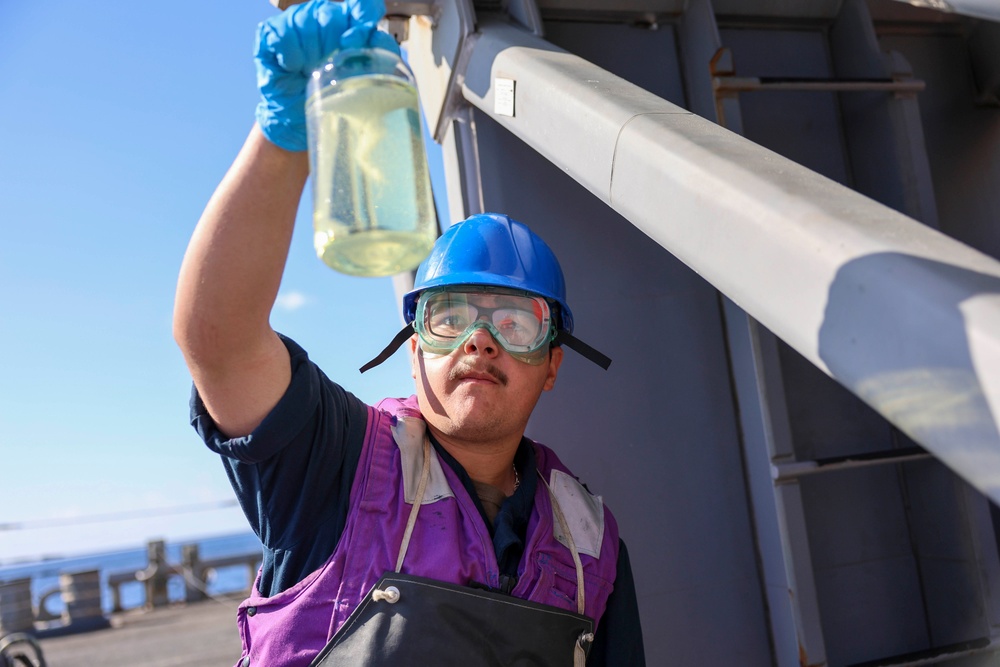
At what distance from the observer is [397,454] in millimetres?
2348

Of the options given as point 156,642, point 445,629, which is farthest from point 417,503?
point 156,642

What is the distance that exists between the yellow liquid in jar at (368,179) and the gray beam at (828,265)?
20.6 inches

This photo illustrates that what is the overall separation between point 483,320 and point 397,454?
462 mm

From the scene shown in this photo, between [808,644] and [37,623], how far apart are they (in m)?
12.7

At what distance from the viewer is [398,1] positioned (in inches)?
127

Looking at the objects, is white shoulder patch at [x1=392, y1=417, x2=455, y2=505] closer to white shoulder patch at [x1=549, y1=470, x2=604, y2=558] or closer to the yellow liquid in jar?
white shoulder patch at [x1=549, y1=470, x2=604, y2=558]

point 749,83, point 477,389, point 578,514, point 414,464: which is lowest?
point 578,514

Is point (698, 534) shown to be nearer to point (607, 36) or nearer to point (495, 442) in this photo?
point (495, 442)

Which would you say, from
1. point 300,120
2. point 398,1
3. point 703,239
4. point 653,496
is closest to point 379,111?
point 300,120

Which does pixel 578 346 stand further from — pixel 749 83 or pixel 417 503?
pixel 749 83

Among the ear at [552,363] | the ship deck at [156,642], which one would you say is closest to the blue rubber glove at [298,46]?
the ear at [552,363]

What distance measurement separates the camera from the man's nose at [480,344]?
2.39 meters

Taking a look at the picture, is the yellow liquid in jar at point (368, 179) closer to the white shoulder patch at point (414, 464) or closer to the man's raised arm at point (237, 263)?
the man's raised arm at point (237, 263)

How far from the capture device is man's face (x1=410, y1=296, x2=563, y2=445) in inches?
93.9
